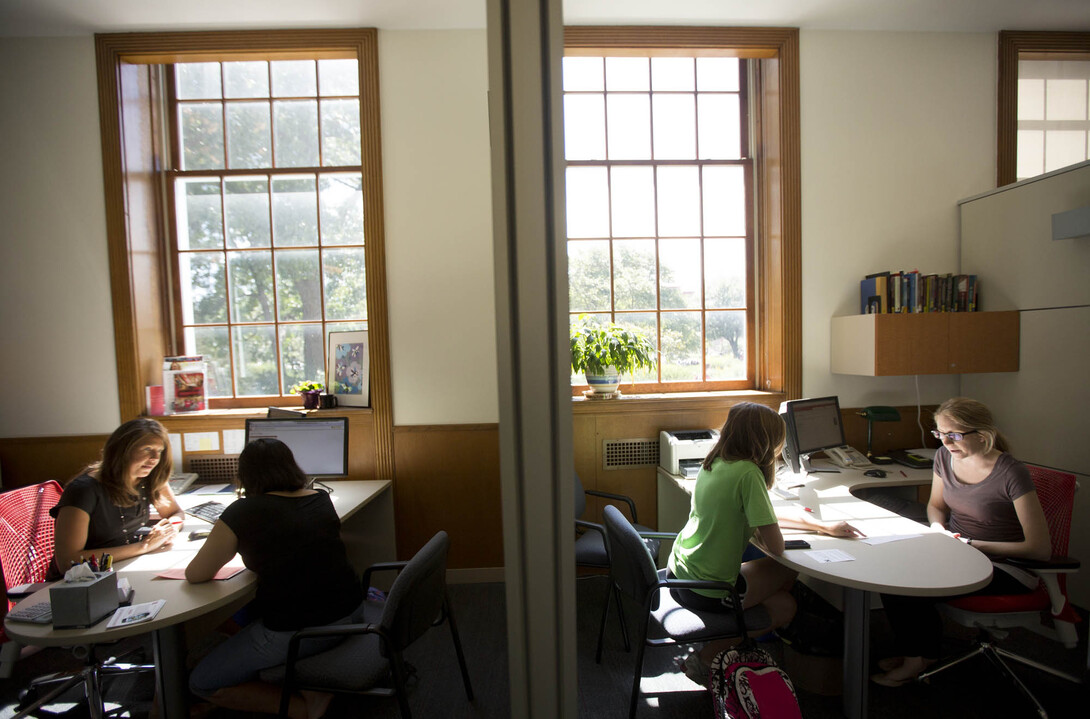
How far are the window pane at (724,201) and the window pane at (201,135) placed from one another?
324cm

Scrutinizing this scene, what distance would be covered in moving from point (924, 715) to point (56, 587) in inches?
119

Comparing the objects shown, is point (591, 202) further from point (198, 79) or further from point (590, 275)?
point (198, 79)

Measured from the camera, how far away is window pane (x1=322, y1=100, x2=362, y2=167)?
330 centimetres

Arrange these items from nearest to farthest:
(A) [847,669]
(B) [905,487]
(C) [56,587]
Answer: (C) [56,587], (A) [847,669], (B) [905,487]

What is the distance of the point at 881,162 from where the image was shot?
129 inches

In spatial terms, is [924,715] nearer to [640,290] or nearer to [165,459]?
[640,290]

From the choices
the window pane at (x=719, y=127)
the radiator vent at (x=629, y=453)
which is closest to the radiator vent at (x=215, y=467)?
the radiator vent at (x=629, y=453)

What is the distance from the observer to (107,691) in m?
2.17

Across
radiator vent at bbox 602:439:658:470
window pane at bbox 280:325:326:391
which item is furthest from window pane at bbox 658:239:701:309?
window pane at bbox 280:325:326:391

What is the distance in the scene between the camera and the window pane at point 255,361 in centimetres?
338

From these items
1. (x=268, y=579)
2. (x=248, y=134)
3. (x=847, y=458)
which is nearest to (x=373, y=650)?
(x=268, y=579)

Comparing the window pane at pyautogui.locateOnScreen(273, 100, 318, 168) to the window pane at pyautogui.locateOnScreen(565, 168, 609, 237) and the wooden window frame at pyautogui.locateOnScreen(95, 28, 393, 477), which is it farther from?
the window pane at pyautogui.locateOnScreen(565, 168, 609, 237)

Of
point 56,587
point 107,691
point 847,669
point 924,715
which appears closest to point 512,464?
point 56,587

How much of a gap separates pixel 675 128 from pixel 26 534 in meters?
4.06
